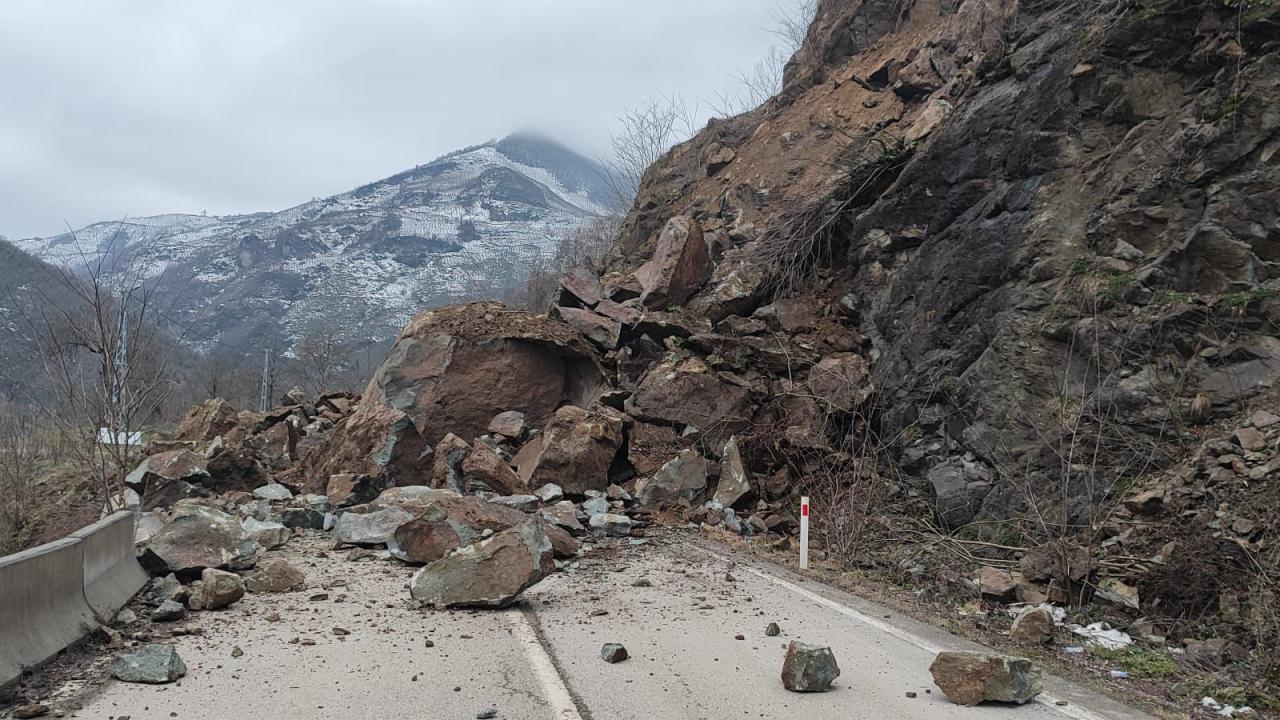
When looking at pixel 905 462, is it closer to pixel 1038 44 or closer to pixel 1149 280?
pixel 1149 280

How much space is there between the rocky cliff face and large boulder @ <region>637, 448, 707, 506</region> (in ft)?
3.75

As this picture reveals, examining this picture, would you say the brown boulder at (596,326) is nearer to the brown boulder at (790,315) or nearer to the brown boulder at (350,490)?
the brown boulder at (790,315)

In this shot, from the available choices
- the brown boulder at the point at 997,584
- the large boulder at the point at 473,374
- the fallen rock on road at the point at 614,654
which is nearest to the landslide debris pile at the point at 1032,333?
the brown boulder at the point at 997,584

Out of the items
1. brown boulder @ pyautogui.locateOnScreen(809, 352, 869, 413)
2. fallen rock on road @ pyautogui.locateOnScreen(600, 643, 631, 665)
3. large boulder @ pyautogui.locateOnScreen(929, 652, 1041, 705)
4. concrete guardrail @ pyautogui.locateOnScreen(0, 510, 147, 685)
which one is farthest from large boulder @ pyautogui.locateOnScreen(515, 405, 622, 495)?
large boulder @ pyautogui.locateOnScreen(929, 652, 1041, 705)

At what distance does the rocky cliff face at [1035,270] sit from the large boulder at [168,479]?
306 inches

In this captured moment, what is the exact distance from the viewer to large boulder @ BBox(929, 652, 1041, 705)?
465cm

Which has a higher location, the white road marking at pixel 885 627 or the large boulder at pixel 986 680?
the large boulder at pixel 986 680

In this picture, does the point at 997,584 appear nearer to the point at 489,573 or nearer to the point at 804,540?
the point at 804,540

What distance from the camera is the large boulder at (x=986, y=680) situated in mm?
4648

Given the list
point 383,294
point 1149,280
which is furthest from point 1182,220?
point 383,294

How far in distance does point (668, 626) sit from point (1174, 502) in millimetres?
4925

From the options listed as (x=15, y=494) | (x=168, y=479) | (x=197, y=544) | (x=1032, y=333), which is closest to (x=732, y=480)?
(x=1032, y=333)

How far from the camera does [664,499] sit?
12195 millimetres

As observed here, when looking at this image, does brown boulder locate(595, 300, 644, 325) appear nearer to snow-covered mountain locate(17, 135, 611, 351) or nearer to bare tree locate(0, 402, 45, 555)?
bare tree locate(0, 402, 45, 555)
